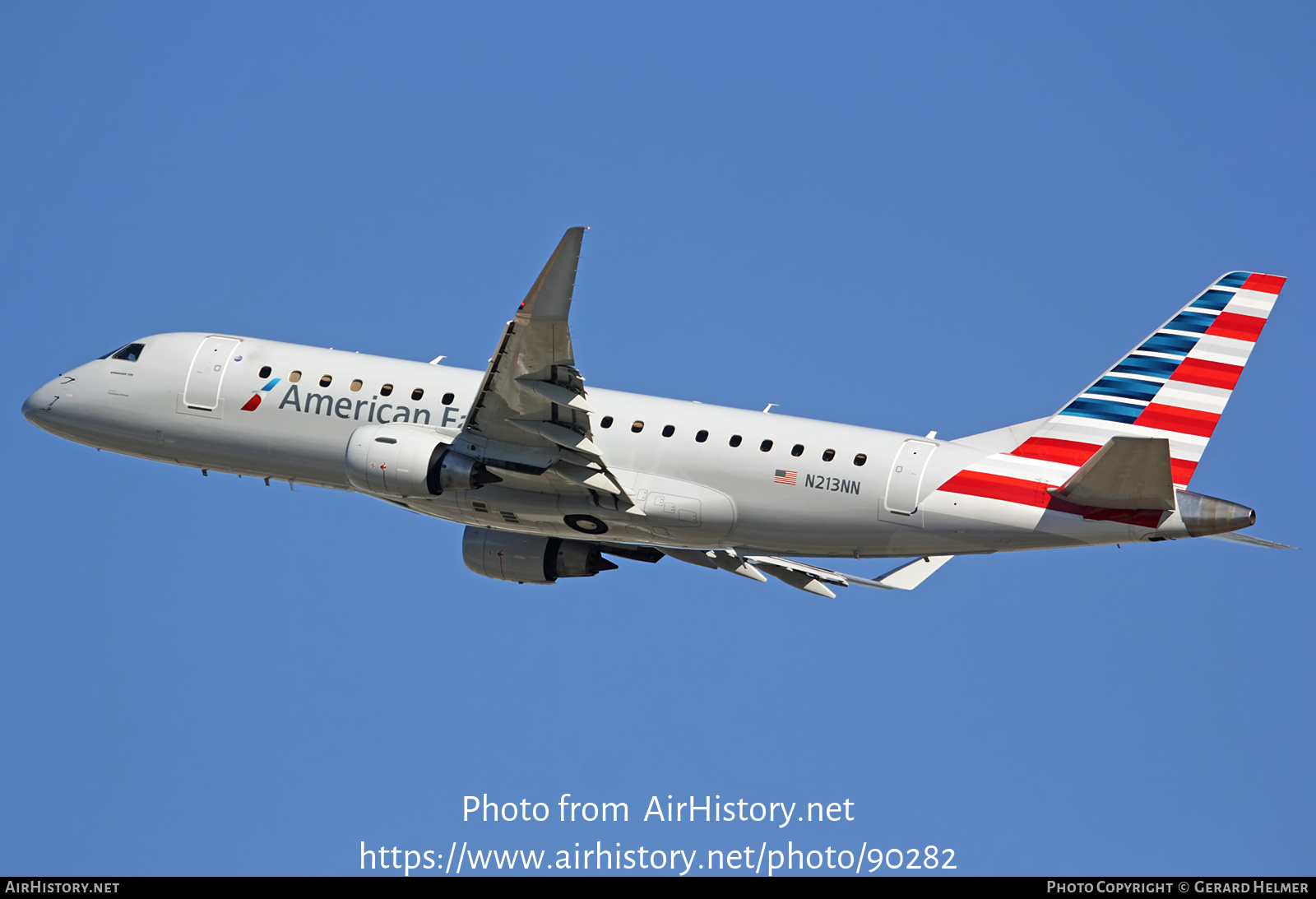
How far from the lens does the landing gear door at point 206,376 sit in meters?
38.4

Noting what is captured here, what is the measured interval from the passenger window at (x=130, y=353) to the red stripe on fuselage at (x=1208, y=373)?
24755 millimetres

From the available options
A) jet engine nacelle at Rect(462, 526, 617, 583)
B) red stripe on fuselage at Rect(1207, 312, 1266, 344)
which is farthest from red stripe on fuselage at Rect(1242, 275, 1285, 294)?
jet engine nacelle at Rect(462, 526, 617, 583)

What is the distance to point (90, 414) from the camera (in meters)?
39.5

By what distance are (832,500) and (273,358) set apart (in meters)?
14.1

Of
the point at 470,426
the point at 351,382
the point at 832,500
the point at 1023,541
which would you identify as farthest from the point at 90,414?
the point at 1023,541

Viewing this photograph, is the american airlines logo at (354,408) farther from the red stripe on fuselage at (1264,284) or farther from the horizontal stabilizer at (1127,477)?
the red stripe on fuselage at (1264,284)

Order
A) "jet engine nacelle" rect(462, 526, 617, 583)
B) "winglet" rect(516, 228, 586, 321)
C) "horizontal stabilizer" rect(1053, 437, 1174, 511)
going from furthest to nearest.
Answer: "jet engine nacelle" rect(462, 526, 617, 583)
"horizontal stabilizer" rect(1053, 437, 1174, 511)
"winglet" rect(516, 228, 586, 321)

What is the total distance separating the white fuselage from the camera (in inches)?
1336

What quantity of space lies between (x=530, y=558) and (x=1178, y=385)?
15.7 meters

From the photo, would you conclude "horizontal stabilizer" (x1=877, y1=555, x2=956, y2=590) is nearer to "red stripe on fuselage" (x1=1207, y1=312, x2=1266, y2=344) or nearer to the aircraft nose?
"red stripe on fuselage" (x1=1207, y1=312, x2=1266, y2=344)

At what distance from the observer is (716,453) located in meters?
35.2

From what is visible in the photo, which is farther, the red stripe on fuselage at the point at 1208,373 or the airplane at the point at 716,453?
the red stripe on fuselage at the point at 1208,373

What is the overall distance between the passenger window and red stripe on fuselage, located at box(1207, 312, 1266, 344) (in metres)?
25.5

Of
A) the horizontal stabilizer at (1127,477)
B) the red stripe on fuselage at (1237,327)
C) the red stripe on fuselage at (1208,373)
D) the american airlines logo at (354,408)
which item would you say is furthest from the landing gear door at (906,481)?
the american airlines logo at (354,408)
